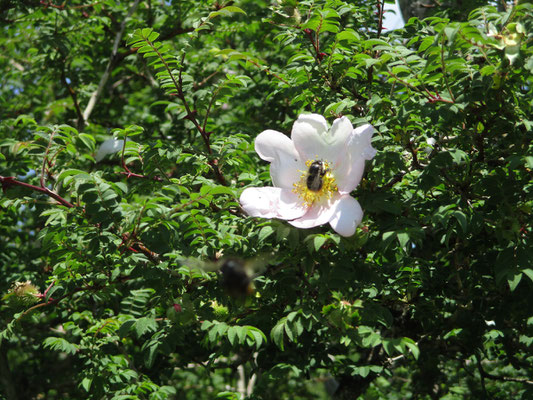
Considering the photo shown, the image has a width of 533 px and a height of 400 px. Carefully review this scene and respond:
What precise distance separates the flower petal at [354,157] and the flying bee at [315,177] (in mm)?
59

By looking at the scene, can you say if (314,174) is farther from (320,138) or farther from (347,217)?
(347,217)

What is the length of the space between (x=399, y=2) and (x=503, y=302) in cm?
240

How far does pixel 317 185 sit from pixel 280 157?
0.20 metres

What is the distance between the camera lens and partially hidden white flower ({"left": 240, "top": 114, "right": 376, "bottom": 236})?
1.84 meters

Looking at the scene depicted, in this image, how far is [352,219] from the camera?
1.77 metres

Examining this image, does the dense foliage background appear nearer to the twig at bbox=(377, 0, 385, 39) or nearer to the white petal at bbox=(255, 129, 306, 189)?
the twig at bbox=(377, 0, 385, 39)

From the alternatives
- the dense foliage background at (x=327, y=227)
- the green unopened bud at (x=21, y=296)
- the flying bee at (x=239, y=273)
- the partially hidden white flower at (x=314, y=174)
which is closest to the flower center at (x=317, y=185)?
the partially hidden white flower at (x=314, y=174)

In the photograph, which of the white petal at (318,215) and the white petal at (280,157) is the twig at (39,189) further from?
the white petal at (318,215)

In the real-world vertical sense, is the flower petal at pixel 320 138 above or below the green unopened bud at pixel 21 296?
above

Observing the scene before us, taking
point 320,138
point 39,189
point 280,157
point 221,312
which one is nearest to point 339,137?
point 320,138

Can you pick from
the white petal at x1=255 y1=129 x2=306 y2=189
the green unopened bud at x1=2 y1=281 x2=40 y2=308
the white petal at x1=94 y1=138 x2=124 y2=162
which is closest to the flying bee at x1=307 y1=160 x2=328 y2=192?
the white petal at x1=255 y1=129 x2=306 y2=189

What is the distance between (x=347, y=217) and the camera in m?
1.78

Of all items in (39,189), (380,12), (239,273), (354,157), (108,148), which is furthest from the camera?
(108,148)

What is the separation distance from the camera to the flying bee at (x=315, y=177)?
199cm
